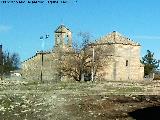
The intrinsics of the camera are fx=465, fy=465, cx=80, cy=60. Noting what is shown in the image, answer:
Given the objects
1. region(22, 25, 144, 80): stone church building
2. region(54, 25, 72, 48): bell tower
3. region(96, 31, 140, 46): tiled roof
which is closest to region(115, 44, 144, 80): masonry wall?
region(22, 25, 144, 80): stone church building

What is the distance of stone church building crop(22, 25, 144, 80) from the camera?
8312 centimetres

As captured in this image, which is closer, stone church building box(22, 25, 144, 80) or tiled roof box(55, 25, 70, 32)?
stone church building box(22, 25, 144, 80)

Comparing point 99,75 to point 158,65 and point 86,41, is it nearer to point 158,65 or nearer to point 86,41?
point 86,41

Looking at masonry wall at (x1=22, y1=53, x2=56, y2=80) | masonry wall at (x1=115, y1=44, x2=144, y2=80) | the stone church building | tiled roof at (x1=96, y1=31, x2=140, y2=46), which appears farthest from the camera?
tiled roof at (x1=96, y1=31, x2=140, y2=46)

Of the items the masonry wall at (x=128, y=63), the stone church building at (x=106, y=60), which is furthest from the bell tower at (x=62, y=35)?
the masonry wall at (x=128, y=63)

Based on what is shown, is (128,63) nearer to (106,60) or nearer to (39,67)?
(106,60)

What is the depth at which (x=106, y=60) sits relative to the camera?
8112 centimetres

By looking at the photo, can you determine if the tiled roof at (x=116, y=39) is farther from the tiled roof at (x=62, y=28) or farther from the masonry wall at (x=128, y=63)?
the tiled roof at (x=62, y=28)

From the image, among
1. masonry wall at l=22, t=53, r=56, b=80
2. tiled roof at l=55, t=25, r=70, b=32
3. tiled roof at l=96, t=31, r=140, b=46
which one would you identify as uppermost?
tiled roof at l=55, t=25, r=70, b=32

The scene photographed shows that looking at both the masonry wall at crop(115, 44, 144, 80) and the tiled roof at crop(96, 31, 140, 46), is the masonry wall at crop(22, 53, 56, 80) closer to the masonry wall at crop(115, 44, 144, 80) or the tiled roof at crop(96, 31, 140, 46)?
the tiled roof at crop(96, 31, 140, 46)

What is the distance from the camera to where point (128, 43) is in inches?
3578

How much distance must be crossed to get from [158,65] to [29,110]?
10398cm

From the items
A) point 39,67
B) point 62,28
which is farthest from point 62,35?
point 39,67

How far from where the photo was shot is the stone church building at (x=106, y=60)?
83.1 m
